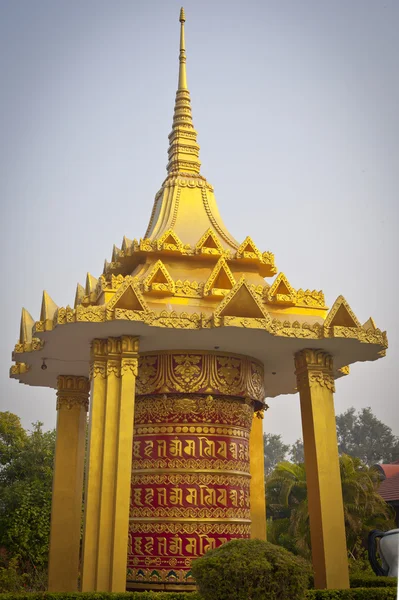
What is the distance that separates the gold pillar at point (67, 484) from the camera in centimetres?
1495

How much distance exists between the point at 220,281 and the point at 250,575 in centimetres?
528

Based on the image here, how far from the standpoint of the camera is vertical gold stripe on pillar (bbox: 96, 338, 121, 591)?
1162 cm

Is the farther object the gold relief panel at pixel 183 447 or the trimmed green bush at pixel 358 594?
the gold relief panel at pixel 183 447

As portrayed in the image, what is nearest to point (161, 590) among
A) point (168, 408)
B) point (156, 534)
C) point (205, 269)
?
point (156, 534)

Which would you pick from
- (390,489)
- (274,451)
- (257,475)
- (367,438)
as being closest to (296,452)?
(274,451)

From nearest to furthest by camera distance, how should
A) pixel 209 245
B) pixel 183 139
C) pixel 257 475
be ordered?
1. pixel 209 245
2. pixel 183 139
3. pixel 257 475

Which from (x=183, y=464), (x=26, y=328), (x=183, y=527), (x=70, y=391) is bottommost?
(x=183, y=527)

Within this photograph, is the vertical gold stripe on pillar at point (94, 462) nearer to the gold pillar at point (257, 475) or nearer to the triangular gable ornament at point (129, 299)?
the triangular gable ornament at point (129, 299)

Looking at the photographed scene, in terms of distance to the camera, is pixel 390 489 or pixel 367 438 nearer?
pixel 390 489

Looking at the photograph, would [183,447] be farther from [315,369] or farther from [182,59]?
[182,59]

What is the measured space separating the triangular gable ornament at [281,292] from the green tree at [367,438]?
37302 mm

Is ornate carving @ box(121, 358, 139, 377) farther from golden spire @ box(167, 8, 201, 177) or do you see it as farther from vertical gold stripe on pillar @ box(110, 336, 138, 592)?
golden spire @ box(167, 8, 201, 177)

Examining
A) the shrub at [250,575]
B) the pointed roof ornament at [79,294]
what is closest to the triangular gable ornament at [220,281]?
the pointed roof ornament at [79,294]

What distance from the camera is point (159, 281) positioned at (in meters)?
12.9
